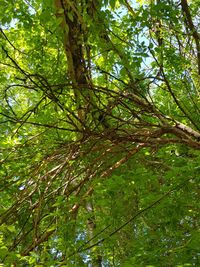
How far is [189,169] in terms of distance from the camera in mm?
3002

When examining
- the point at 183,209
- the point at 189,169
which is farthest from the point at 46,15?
the point at 183,209

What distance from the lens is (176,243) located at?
2959 millimetres

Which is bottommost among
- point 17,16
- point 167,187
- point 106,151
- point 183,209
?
point 183,209

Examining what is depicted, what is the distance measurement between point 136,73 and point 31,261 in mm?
2417

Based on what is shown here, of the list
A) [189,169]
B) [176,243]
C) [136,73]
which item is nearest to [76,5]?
[136,73]

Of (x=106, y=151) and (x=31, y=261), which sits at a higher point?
(x=106, y=151)

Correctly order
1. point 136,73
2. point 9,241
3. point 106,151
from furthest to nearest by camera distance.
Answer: point 136,73 → point 106,151 → point 9,241

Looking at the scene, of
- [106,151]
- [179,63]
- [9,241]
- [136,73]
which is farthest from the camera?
[179,63]

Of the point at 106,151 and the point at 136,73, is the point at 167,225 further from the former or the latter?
the point at 136,73

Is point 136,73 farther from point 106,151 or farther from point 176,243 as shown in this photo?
point 176,243

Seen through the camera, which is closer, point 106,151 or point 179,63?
point 106,151

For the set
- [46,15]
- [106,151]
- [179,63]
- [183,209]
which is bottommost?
[183,209]

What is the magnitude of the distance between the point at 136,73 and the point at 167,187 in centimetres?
149

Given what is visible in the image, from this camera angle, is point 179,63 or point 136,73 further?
point 179,63
